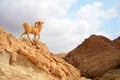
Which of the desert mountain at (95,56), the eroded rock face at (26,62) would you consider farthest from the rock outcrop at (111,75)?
the eroded rock face at (26,62)

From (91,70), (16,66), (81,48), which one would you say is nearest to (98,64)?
(91,70)

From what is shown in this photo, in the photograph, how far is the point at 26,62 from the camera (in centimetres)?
1580

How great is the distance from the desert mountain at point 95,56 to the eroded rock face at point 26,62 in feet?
31.6

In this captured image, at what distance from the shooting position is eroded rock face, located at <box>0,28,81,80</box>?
14906 mm

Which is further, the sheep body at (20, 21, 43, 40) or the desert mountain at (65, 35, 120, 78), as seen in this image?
the desert mountain at (65, 35, 120, 78)

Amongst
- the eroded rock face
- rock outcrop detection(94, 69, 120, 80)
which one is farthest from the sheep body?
rock outcrop detection(94, 69, 120, 80)

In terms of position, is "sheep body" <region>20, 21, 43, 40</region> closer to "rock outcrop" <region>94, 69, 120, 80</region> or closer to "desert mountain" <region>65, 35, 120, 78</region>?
"rock outcrop" <region>94, 69, 120, 80</region>

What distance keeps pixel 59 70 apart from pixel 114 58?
11.5m

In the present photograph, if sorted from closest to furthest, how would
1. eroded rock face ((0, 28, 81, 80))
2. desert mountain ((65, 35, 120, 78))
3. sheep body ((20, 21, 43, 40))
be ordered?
eroded rock face ((0, 28, 81, 80)), sheep body ((20, 21, 43, 40)), desert mountain ((65, 35, 120, 78))

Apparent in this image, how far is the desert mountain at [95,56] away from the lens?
27125 mm

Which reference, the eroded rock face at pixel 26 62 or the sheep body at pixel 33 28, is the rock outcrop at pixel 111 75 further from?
the sheep body at pixel 33 28

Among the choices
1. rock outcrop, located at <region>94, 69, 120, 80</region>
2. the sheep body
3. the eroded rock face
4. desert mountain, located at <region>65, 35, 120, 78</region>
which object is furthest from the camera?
desert mountain, located at <region>65, 35, 120, 78</region>

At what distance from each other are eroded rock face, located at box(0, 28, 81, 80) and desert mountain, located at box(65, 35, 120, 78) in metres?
9.62

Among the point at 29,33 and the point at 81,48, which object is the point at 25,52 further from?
the point at 81,48
